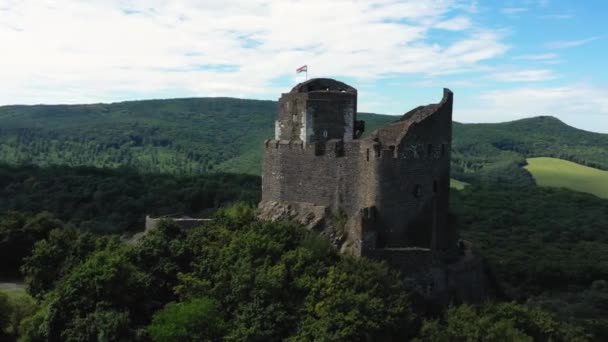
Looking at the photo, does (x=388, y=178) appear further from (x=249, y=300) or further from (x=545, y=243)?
(x=545, y=243)

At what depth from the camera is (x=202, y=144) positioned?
550ft

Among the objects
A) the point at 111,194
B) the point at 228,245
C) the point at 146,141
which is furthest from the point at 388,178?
the point at 146,141

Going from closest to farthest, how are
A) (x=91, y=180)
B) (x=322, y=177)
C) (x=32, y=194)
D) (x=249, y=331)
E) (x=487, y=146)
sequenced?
(x=249, y=331) → (x=322, y=177) → (x=32, y=194) → (x=91, y=180) → (x=487, y=146)

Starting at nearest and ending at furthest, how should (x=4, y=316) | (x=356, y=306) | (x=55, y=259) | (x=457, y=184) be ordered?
(x=356, y=306)
(x=4, y=316)
(x=55, y=259)
(x=457, y=184)

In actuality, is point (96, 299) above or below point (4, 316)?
above

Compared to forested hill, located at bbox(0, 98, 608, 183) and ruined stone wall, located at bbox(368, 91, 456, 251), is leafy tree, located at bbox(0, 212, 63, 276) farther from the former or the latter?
forested hill, located at bbox(0, 98, 608, 183)

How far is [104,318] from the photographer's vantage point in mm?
25281

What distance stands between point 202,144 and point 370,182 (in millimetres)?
143261

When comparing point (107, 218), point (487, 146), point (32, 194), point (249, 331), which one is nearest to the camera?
point (249, 331)

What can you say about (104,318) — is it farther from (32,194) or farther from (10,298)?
(32,194)

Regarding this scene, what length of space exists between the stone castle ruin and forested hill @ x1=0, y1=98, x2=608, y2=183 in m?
93.9

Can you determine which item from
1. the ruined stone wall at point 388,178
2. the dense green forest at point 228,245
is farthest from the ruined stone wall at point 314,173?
the dense green forest at point 228,245

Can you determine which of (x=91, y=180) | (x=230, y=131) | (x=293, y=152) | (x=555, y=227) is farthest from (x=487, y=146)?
(x=293, y=152)

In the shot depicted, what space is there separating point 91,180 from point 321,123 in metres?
61.8
